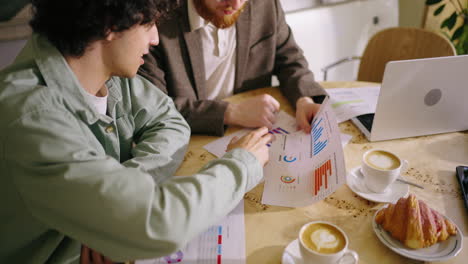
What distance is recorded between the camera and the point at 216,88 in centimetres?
→ 161

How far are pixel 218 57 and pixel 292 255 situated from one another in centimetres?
100

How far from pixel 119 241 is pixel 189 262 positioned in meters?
0.17

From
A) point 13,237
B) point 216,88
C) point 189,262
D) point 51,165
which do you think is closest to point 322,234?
point 189,262

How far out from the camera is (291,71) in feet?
5.12

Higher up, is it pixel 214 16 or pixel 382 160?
pixel 214 16

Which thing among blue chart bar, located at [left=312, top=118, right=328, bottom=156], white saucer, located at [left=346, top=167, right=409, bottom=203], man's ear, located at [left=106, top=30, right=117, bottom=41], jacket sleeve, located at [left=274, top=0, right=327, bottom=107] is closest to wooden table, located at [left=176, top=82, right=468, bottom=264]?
white saucer, located at [left=346, top=167, right=409, bottom=203]

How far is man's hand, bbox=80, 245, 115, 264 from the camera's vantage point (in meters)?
0.74

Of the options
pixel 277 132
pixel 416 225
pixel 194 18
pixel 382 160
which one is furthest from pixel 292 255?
pixel 194 18

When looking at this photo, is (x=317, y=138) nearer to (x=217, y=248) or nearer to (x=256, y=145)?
(x=256, y=145)

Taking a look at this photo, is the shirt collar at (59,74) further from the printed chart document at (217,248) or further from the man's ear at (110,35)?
the printed chart document at (217,248)

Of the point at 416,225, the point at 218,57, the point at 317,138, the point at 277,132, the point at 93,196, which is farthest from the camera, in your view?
the point at 218,57

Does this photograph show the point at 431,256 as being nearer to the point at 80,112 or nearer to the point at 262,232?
the point at 262,232

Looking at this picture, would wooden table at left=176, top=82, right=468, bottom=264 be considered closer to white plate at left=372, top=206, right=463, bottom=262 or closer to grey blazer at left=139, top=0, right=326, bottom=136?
white plate at left=372, top=206, right=463, bottom=262

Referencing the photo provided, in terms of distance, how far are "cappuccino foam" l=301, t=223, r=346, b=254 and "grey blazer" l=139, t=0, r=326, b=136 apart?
561 mm
